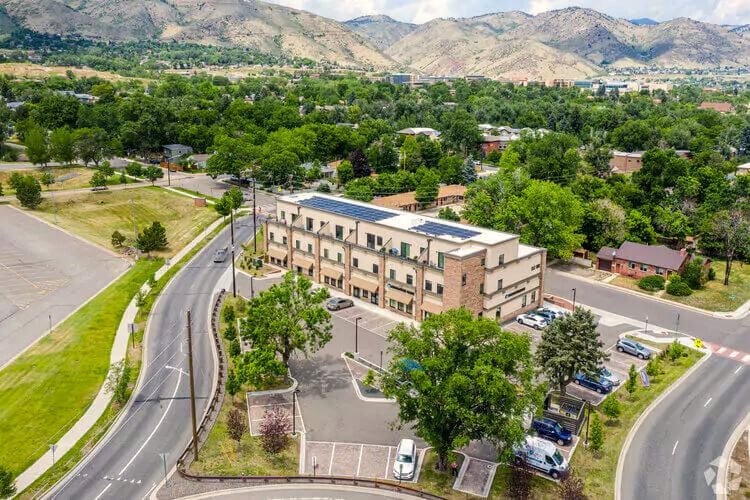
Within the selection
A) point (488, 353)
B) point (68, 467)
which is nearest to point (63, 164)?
point (68, 467)

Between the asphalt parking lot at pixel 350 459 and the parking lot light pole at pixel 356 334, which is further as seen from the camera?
the parking lot light pole at pixel 356 334

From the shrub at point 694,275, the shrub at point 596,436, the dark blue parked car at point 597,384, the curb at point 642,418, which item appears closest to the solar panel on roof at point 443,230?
the dark blue parked car at point 597,384

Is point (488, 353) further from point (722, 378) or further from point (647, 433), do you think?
point (722, 378)

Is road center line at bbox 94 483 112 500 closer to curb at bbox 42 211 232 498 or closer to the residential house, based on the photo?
curb at bbox 42 211 232 498

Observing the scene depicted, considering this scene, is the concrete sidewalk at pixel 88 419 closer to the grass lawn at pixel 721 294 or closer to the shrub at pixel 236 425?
the shrub at pixel 236 425

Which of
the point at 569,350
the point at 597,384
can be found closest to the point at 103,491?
the point at 569,350

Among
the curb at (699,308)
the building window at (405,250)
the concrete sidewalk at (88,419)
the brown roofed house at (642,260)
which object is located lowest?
the concrete sidewalk at (88,419)
